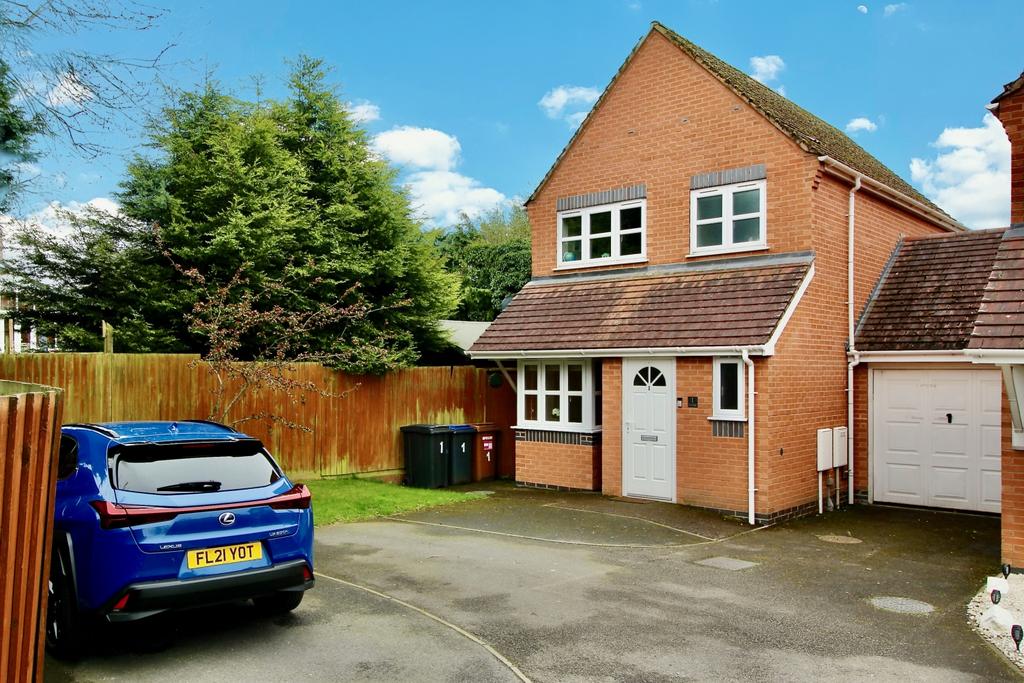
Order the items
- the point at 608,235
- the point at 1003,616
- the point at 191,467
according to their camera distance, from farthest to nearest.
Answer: the point at 608,235 < the point at 1003,616 < the point at 191,467

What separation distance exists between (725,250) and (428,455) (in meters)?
6.57

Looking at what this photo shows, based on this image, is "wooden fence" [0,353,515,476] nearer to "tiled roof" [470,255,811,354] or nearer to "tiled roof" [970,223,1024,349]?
"tiled roof" [470,255,811,354]

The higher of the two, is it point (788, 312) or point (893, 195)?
point (893, 195)

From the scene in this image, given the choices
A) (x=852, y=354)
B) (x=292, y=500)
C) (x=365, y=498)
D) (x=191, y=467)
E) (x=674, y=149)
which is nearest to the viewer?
(x=191, y=467)

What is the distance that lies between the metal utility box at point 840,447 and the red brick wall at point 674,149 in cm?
316

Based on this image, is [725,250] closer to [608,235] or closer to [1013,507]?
[608,235]

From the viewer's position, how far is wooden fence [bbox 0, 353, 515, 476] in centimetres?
1176

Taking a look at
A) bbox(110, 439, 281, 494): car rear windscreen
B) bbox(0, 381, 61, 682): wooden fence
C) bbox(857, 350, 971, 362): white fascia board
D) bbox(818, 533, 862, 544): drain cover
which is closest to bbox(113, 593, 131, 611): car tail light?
bbox(110, 439, 281, 494): car rear windscreen

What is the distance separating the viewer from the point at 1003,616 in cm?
667

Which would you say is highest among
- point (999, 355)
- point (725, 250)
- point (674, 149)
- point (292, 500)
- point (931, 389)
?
point (674, 149)

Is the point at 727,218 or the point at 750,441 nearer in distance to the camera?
the point at 750,441

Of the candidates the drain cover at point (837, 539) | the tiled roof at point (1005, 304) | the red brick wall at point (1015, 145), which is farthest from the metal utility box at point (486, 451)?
the red brick wall at point (1015, 145)

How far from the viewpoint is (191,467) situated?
20.4 feet

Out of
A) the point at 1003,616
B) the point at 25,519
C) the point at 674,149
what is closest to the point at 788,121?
the point at 674,149
